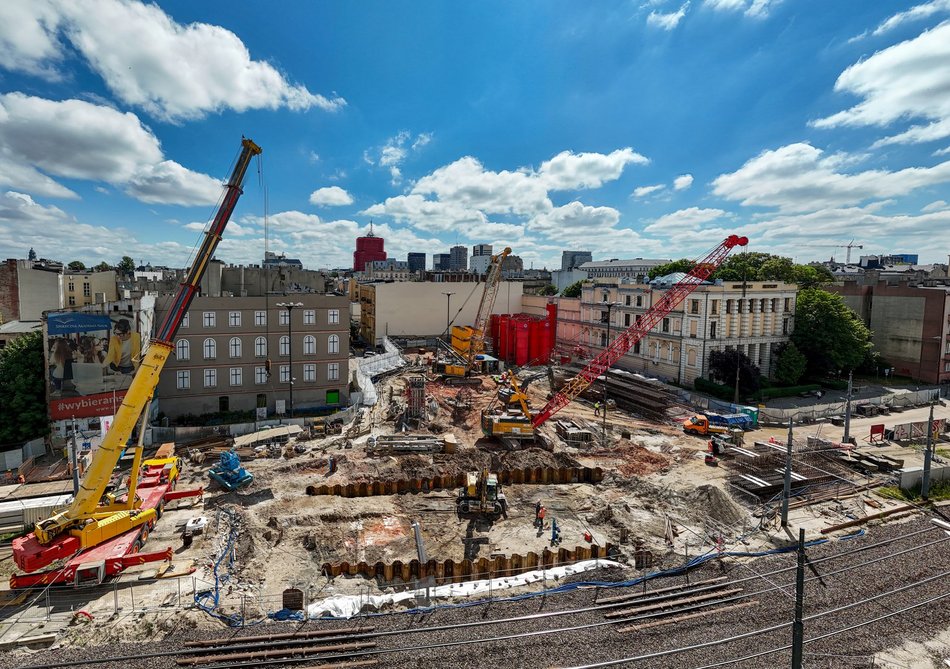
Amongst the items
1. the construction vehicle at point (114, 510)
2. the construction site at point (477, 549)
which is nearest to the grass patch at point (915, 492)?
the construction site at point (477, 549)

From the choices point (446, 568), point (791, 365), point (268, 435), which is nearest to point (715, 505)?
point (446, 568)

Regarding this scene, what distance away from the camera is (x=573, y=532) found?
84.3ft

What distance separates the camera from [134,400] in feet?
68.7

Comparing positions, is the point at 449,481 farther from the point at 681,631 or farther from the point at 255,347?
the point at 255,347

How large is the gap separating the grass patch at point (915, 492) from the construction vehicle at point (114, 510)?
3787cm

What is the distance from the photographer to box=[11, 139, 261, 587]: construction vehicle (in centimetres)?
1978

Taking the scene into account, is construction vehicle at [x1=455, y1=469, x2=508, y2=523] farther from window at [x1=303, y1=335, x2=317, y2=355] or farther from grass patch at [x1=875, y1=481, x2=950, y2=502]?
window at [x1=303, y1=335, x2=317, y2=355]

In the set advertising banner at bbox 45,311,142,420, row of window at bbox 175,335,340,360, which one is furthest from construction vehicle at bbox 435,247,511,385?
advertising banner at bbox 45,311,142,420

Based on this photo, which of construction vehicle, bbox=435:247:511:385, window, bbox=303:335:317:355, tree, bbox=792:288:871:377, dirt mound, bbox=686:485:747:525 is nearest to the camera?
dirt mound, bbox=686:485:747:525

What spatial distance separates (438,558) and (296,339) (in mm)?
27547

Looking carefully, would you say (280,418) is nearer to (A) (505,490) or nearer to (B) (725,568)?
(A) (505,490)

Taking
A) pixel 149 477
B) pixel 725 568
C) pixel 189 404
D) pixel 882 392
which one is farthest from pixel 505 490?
pixel 882 392

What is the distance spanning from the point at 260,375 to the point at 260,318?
508 cm

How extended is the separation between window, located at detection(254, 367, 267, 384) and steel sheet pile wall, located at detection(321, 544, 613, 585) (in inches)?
1011
